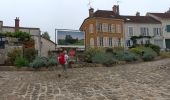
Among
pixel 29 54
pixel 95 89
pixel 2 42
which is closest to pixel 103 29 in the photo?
pixel 2 42

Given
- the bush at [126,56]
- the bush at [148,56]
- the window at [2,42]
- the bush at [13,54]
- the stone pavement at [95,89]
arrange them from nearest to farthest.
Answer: the stone pavement at [95,89]
the bush at [13,54]
the window at [2,42]
the bush at [126,56]
the bush at [148,56]

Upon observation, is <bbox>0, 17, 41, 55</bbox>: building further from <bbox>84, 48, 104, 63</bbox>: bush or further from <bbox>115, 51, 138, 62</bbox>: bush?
<bbox>115, 51, 138, 62</bbox>: bush

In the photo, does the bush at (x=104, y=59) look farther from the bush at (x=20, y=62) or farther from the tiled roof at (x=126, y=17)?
the tiled roof at (x=126, y=17)

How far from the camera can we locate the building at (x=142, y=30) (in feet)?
201

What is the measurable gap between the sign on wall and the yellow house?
16.9 metres

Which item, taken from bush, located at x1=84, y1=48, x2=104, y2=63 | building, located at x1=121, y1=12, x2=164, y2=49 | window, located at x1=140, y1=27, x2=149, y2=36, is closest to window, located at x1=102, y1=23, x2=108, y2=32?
building, located at x1=121, y1=12, x2=164, y2=49

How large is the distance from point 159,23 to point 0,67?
38188 mm

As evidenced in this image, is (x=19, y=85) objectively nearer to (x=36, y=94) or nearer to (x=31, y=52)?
(x=36, y=94)

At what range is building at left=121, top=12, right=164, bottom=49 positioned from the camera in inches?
2414

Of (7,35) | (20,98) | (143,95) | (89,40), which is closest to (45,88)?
(20,98)

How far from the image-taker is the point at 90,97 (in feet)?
52.2

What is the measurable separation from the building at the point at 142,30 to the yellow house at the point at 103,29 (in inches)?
60.2

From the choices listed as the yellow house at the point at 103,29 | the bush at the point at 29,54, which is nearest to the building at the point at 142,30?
the yellow house at the point at 103,29

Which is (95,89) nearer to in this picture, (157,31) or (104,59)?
(104,59)
